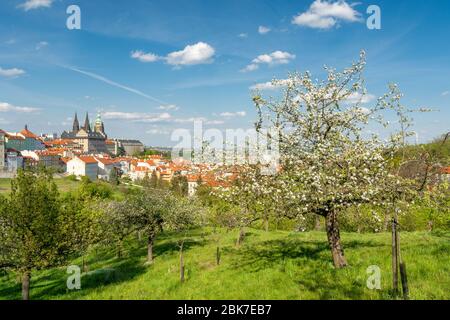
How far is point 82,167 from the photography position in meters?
191

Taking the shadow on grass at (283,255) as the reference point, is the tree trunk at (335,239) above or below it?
above

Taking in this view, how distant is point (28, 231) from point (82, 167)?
182732 mm

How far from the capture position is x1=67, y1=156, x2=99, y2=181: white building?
190738 millimetres

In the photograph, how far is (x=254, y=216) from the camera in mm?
14453

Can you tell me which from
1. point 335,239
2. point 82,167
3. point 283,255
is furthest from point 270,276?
point 82,167

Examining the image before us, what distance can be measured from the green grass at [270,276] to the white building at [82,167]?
569 feet

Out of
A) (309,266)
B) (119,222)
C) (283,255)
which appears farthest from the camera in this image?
(119,222)

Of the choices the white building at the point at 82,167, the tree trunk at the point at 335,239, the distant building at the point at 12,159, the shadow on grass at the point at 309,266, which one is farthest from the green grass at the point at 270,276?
the distant building at the point at 12,159

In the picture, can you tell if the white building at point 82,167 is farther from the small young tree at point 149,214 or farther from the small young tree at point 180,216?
the small young tree at point 149,214

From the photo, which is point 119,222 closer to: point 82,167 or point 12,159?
point 82,167

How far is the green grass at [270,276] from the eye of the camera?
12.7 metres
